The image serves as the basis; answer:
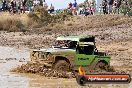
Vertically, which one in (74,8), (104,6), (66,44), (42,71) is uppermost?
(66,44)

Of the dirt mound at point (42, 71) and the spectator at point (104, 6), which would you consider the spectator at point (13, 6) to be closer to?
Result: the spectator at point (104, 6)

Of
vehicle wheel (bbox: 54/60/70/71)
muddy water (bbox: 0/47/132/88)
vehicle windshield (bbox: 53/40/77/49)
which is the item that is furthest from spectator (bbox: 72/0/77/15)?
vehicle wheel (bbox: 54/60/70/71)

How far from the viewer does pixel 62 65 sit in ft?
60.0

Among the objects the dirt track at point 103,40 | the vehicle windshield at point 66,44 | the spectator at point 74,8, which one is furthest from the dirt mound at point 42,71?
the spectator at point 74,8

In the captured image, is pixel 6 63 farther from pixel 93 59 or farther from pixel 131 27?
pixel 131 27

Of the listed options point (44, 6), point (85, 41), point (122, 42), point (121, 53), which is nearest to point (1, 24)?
point (44, 6)

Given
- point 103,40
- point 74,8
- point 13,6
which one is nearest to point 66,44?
point 103,40

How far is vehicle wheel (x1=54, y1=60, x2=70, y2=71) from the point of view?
1823 centimetres

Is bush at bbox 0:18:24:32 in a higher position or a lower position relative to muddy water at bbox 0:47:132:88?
lower

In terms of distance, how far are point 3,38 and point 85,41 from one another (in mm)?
17185

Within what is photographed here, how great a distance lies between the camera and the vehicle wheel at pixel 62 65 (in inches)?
718

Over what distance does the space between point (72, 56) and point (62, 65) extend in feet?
1.60

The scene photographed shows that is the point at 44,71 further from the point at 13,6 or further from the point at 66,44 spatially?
the point at 13,6

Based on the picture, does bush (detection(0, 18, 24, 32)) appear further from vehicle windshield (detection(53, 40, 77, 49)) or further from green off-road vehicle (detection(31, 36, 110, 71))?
green off-road vehicle (detection(31, 36, 110, 71))
